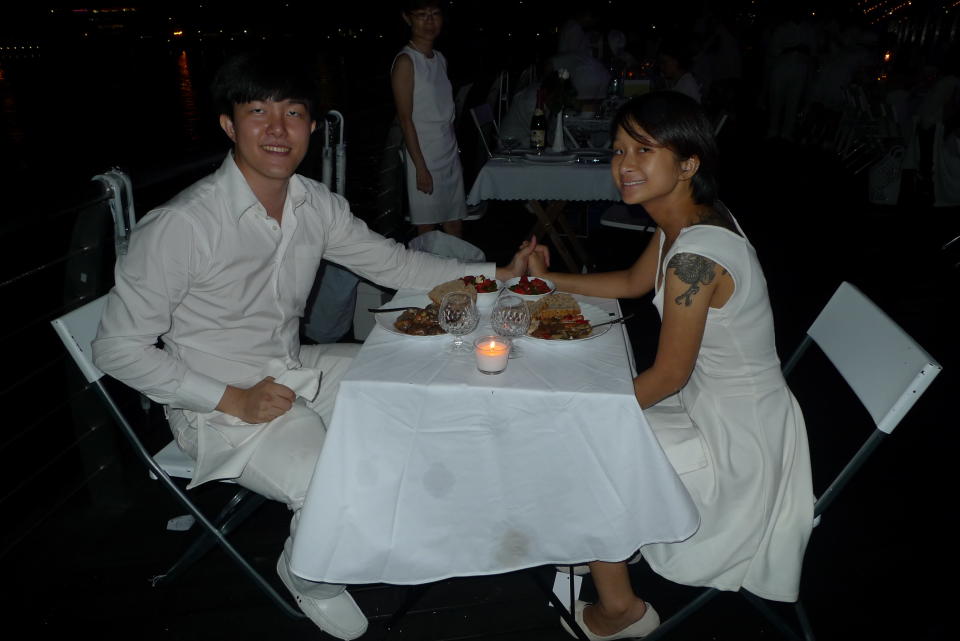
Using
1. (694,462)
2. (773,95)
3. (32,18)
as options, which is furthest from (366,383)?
(32,18)

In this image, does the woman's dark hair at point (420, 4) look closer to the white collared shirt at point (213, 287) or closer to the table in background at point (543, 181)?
the table in background at point (543, 181)

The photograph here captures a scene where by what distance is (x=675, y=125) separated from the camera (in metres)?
1.96

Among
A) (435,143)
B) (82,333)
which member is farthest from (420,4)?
(82,333)

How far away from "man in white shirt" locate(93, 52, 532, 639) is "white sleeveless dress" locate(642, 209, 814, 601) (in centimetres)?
106

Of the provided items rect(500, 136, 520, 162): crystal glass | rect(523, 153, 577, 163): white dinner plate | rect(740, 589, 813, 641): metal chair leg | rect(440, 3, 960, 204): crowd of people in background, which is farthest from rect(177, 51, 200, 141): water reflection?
rect(740, 589, 813, 641): metal chair leg

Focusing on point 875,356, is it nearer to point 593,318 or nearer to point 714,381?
point 714,381

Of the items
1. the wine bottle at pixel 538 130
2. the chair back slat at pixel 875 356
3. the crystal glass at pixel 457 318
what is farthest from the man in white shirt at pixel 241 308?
the wine bottle at pixel 538 130

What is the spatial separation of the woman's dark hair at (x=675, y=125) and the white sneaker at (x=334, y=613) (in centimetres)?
166

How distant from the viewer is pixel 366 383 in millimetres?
1752

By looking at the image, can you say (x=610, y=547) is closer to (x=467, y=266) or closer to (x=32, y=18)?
(x=467, y=266)

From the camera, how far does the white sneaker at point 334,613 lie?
2150 mm

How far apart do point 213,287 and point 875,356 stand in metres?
1.88

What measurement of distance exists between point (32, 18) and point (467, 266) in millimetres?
59218

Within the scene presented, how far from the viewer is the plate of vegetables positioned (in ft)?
7.58
